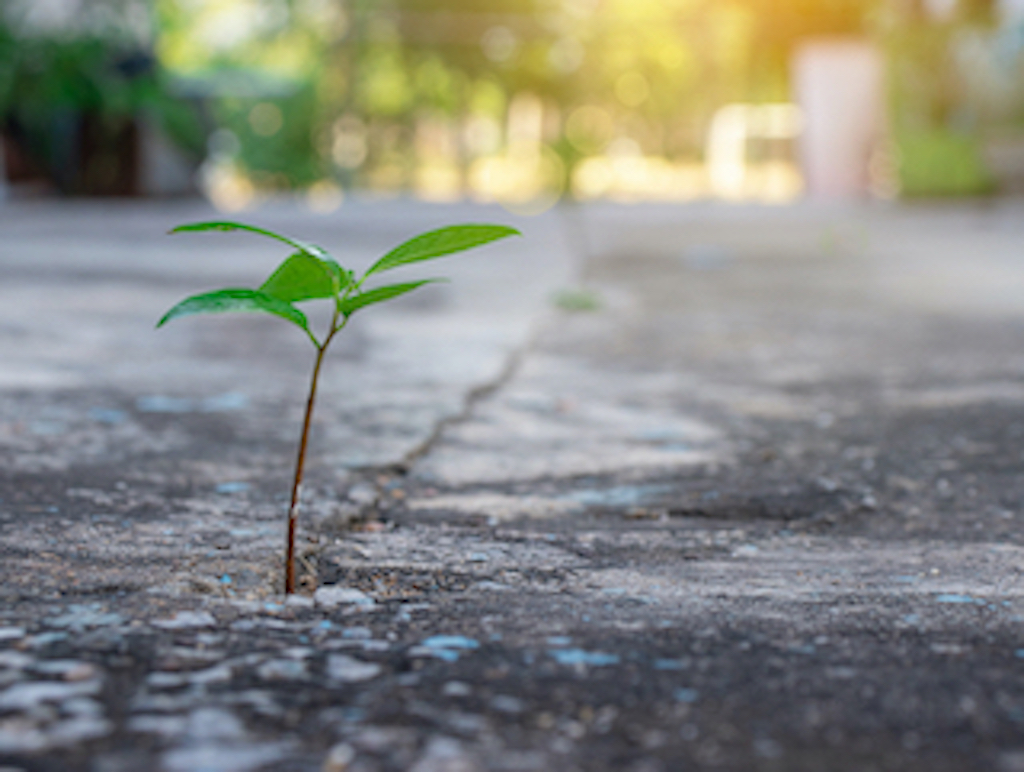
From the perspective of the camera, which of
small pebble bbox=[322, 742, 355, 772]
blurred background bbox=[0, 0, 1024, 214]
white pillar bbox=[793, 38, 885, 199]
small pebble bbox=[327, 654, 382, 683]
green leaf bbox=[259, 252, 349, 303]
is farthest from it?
white pillar bbox=[793, 38, 885, 199]

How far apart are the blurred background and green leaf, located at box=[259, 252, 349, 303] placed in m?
5.90

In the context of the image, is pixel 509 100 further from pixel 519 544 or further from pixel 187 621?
pixel 187 621

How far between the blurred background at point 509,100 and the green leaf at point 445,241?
19.6 feet

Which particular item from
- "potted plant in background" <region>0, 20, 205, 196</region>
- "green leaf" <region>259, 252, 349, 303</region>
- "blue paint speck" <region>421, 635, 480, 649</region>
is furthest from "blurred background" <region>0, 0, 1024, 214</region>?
"blue paint speck" <region>421, 635, 480, 649</region>

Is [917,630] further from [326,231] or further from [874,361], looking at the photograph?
[326,231]

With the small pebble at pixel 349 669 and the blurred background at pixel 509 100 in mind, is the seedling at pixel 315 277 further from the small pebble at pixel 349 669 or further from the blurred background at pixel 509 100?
the blurred background at pixel 509 100

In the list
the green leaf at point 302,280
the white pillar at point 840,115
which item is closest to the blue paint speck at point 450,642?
the green leaf at point 302,280

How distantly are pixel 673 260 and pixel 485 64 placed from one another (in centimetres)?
422

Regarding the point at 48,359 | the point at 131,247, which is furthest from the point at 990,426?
the point at 131,247

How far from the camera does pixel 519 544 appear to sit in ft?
3.94

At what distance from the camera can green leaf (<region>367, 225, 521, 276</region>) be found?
34.7 inches

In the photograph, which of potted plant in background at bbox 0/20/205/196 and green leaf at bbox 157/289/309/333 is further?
potted plant in background at bbox 0/20/205/196

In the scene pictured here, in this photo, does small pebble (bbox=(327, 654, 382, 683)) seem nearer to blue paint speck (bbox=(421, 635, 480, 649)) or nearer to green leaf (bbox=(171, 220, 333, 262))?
blue paint speck (bbox=(421, 635, 480, 649))

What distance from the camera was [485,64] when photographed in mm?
8141
